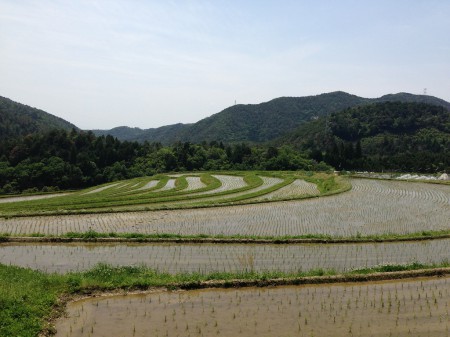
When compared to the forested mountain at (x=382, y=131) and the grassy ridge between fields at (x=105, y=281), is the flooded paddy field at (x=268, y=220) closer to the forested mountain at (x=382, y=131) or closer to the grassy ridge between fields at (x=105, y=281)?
the grassy ridge between fields at (x=105, y=281)

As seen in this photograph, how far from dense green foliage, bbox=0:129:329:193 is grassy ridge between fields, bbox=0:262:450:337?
165 ft

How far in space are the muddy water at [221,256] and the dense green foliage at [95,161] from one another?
1851 inches

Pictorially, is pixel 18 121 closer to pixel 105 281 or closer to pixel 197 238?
pixel 197 238

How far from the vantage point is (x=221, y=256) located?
1212 centimetres

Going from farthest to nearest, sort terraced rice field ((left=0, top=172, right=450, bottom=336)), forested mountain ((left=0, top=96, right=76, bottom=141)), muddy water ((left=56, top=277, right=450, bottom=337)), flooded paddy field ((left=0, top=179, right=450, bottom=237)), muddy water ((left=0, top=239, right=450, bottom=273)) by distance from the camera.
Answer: forested mountain ((left=0, top=96, right=76, bottom=141)), flooded paddy field ((left=0, top=179, right=450, bottom=237)), muddy water ((left=0, top=239, right=450, bottom=273)), terraced rice field ((left=0, top=172, right=450, bottom=336)), muddy water ((left=56, top=277, right=450, bottom=337))

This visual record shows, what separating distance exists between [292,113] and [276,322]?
17864 cm

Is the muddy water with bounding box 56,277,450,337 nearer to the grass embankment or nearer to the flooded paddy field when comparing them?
the grass embankment

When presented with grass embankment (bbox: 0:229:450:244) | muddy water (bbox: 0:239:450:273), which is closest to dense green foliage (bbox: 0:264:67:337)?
muddy water (bbox: 0:239:450:273)

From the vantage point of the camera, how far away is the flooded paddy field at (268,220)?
15.7 metres

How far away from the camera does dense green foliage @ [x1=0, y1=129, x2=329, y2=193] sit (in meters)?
58.2

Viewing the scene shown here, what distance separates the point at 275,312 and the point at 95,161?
208ft

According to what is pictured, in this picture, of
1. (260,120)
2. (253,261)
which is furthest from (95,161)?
(260,120)

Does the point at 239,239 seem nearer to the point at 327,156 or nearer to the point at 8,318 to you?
the point at 8,318

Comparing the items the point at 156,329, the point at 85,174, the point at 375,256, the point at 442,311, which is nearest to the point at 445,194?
the point at 375,256
